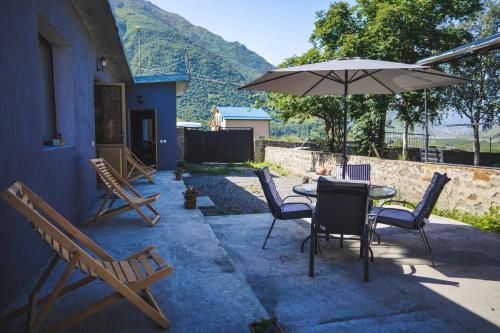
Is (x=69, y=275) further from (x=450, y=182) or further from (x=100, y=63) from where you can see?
(x=100, y=63)

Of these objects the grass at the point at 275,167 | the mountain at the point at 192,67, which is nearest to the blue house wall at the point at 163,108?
the grass at the point at 275,167

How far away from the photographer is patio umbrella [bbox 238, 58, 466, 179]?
389 centimetres

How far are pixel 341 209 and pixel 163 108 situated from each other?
30.5ft

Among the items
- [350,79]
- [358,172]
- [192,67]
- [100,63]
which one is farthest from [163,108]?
[192,67]

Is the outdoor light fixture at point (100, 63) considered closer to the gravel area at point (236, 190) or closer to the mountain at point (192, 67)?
the gravel area at point (236, 190)

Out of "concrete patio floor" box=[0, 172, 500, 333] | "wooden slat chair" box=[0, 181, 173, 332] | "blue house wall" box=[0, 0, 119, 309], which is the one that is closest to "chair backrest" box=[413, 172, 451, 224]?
"concrete patio floor" box=[0, 172, 500, 333]

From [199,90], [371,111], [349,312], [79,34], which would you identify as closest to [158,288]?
[349,312]

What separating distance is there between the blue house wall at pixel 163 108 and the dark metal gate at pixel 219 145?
345 centimetres

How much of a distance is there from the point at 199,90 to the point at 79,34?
42.7 metres

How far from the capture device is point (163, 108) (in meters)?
11.3

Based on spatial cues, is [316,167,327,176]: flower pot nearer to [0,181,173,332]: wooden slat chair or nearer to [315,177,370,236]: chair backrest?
[315,177,370,236]: chair backrest

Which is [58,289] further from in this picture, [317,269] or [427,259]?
[427,259]

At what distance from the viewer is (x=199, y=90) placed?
153 ft

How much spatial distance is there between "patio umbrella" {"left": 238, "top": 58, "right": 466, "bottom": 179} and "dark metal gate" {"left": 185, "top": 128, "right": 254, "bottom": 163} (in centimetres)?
990
